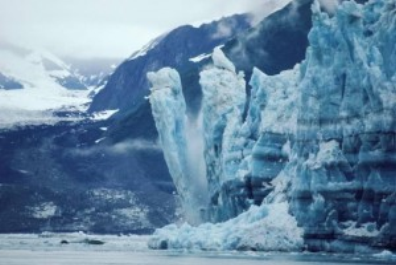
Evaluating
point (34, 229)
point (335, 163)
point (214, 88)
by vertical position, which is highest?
point (214, 88)

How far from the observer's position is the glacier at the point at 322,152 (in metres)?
66.6

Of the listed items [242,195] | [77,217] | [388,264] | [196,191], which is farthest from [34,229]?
[388,264]

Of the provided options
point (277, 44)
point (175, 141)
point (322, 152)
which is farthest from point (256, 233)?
point (277, 44)

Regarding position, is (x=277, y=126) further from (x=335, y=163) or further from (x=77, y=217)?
(x=77, y=217)

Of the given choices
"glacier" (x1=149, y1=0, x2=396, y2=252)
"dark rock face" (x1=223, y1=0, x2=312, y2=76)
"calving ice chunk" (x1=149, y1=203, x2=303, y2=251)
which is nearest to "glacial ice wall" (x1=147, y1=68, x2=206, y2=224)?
"glacier" (x1=149, y1=0, x2=396, y2=252)

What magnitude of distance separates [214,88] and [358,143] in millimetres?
31690

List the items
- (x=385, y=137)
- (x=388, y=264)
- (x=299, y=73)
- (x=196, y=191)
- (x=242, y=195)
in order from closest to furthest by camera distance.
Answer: (x=388, y=264) → (x=385, y=137) → (x=299, y=73) → (x=242, y=195) → (x=196, y=191)

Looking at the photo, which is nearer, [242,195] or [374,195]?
[374,195]

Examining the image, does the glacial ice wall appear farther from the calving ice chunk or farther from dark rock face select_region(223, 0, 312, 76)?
dark rock face select_region(223, 0, 312, 76)

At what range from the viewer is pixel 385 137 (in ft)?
216

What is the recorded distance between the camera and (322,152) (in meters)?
70.9

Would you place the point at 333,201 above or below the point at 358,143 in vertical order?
below

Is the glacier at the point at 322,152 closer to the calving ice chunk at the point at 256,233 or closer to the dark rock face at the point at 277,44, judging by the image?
the calving ice chunk at the point at 256,233

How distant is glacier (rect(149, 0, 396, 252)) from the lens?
2621 inches
